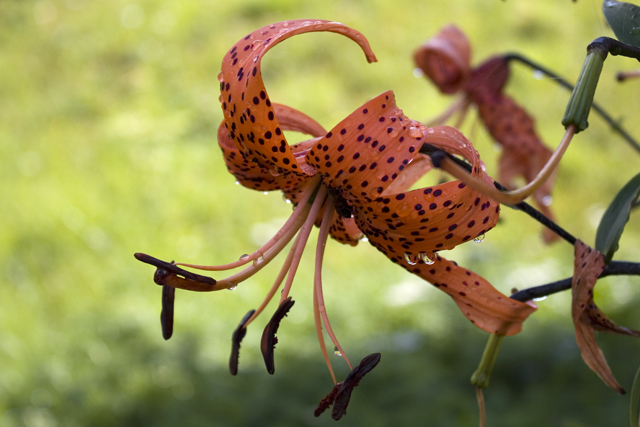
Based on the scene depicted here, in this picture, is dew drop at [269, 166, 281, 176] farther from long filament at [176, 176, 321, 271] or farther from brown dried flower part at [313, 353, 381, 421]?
brown dried flower part at [313, 353, 381, 421]

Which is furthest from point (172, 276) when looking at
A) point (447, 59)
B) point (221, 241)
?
point (221, 241)

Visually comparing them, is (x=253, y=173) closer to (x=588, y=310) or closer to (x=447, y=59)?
(x=588, y=310)

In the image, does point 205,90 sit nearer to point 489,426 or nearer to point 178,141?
point 178,141

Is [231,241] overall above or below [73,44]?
below

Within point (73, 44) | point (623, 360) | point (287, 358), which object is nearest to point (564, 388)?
point (623, 360)

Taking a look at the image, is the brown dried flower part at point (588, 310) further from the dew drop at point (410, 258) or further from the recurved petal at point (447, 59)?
the recurved petal at point (447, 59)

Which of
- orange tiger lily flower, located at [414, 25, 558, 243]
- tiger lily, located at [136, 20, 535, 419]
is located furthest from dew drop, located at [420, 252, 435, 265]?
orange tiger lily flower, located at [414, 25, 558, 243]
